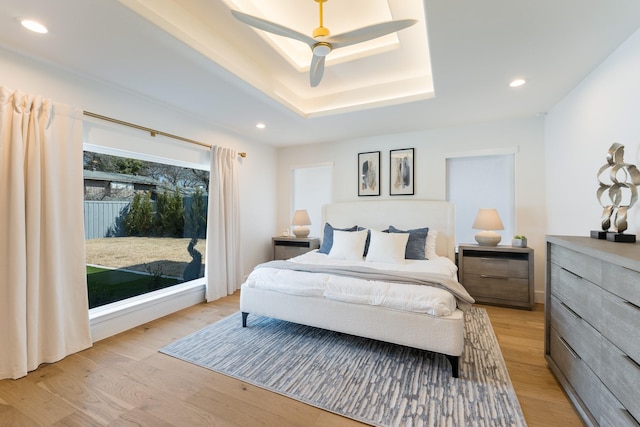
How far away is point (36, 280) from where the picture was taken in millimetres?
2074

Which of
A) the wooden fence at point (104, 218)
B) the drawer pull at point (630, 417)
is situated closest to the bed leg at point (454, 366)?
the drawer pull at point (630, 417)

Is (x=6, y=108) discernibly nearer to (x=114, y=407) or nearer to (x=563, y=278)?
(x=114, y=407)

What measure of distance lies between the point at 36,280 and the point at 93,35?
1.85 metres

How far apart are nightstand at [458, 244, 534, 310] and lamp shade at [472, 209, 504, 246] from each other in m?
0.10

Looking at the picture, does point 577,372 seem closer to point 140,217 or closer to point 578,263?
point 578,263

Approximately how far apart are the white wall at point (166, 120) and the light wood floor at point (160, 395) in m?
2.19

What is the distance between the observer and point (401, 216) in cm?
408

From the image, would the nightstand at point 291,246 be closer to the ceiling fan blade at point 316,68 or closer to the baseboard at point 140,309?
the baseboard at point 140,309

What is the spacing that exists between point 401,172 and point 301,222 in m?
1.79

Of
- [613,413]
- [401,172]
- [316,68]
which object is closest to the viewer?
[613,413]

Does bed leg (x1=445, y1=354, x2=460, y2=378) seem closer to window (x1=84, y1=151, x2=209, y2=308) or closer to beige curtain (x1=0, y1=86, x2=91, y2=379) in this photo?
beige curtain (x1=0, y1=86, x2=91, y2=379)

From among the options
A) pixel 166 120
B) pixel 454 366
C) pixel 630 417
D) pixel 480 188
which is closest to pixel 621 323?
pixel 630 417

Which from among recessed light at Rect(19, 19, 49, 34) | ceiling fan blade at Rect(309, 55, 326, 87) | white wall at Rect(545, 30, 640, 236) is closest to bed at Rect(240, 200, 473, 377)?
white wall at Rect(545, 30, 640, 236)

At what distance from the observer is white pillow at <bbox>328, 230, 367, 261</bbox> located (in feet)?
11.3
